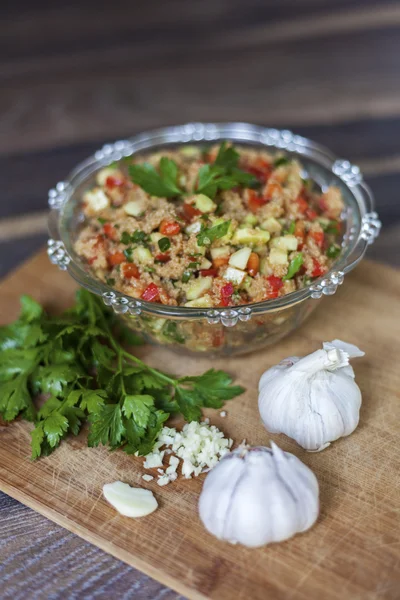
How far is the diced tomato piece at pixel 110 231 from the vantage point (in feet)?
8.46

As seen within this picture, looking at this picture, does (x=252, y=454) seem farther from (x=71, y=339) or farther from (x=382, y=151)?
(x=382, y=151)

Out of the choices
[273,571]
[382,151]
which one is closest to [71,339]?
[273,571]

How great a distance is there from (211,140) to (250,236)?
919 millimetres

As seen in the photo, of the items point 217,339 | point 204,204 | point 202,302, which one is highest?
point 204,204

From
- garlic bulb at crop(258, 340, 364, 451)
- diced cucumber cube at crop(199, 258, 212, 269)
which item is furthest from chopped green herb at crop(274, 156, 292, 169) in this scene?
garlic bulb at crop(258, 340, 364, 451)

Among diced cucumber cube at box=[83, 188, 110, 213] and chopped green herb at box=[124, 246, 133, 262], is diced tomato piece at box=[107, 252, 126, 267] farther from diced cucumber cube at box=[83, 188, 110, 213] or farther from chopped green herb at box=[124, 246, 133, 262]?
diced cucumber cube at box=[83, 188, 110, 213]

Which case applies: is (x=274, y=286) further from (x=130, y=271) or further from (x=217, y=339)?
(x=130, y=271)

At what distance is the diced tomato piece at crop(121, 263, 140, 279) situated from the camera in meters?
2.42

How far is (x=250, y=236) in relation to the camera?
2.40 meters

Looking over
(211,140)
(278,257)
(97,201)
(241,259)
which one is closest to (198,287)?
(241,259)

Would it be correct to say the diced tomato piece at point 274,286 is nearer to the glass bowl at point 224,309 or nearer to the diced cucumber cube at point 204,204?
the glass bowl at point 224,309

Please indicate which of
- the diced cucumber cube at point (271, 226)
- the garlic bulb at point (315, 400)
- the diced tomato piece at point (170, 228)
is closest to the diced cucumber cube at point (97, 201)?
the diced tomato piece at point (170, 228)

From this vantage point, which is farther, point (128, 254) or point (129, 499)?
point (128, 254)

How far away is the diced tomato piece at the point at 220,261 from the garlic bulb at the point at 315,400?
1.36ft
